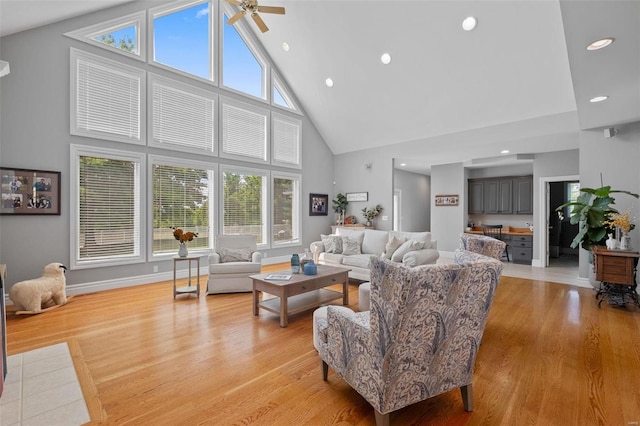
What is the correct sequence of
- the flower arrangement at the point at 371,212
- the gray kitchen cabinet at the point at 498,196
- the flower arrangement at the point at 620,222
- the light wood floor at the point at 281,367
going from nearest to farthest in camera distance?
the light wood floor at the point at 281,367
the flower arrangement at the point at 620,222
the flower arrangement at the point at 371,212
the gray kitchen cabinet at the point at 498,196

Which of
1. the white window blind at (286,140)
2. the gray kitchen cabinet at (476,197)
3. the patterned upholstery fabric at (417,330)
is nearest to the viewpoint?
the patterned upholstery fabric at (417,330)

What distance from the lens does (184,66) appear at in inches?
229

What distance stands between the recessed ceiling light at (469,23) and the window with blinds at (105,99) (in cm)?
533

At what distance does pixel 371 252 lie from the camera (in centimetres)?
559

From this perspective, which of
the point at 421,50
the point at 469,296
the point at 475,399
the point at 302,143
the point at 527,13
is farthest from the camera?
the point at 302,143

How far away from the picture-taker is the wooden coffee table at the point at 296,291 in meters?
3.37

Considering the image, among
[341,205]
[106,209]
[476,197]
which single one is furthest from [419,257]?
Result: [476,197]

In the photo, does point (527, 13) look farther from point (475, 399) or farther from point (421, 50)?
point (475, 399)

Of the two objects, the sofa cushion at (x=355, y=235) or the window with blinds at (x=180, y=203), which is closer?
the window with blinds at (x=180, y=203)

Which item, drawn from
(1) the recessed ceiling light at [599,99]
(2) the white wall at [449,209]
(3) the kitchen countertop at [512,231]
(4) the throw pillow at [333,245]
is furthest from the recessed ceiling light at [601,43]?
(2) the white wall at [449,209]

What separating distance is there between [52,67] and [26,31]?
0.48m

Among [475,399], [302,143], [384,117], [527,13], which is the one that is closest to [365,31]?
[384,117]

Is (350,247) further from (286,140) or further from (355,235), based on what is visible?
(286,140)

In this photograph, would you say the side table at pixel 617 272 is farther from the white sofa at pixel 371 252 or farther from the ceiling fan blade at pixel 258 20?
the ceiling fan blade at pixel 258 20
